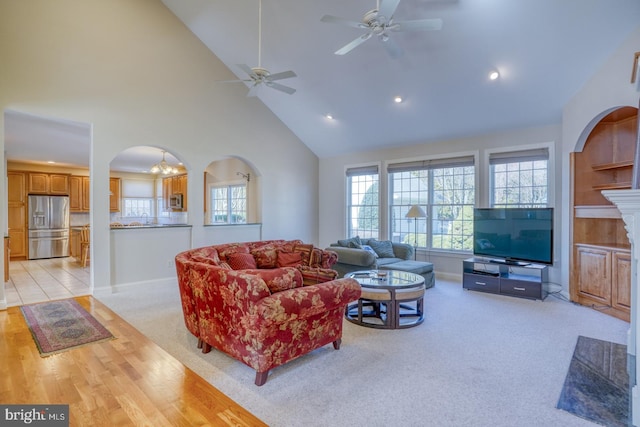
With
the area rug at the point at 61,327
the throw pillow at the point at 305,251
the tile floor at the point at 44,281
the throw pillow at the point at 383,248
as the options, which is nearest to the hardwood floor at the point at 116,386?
the area rug at the point at 61,327

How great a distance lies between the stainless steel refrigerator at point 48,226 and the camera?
28.2 ft

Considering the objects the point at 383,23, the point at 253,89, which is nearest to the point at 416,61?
the point at 383,23

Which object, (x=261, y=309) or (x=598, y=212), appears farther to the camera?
(x=598, y=212)

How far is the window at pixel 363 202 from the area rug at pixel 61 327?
17.3 feet

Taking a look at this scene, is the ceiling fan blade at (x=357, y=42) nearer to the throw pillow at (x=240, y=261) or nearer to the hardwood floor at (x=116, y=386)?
the throw pillow at (x=240, y=261)

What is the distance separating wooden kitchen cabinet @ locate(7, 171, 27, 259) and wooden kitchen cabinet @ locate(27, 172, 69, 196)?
157 mm

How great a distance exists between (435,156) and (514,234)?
204cm

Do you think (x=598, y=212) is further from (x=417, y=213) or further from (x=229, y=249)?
(x=229, y=249)

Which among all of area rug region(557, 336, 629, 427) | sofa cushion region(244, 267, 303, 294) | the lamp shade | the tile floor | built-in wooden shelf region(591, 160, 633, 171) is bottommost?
area rug region(557, 336, 629, 427)

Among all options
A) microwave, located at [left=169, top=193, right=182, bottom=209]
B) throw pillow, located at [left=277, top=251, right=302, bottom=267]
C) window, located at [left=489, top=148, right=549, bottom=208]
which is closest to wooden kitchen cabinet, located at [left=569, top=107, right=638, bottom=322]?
window, located at [left=489, top=148, right=549, bottom=208]

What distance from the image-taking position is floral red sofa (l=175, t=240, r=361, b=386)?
244cm

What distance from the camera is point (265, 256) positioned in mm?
4527

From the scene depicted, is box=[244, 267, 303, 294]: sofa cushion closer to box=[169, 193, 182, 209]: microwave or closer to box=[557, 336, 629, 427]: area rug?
box=[557, 336, 629, 427]: area rug

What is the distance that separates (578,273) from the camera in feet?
15.4
